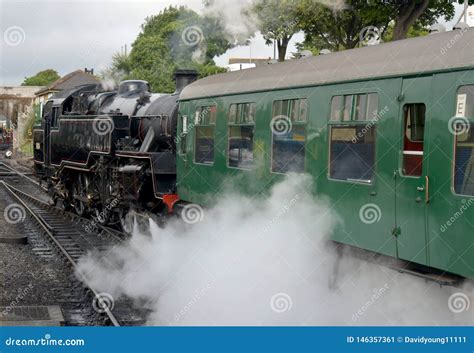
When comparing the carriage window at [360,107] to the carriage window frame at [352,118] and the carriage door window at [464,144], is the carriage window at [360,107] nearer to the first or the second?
the carriage window frame at [352,118]

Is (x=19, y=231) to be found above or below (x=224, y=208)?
below

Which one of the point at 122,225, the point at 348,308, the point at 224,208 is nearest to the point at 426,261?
the point at 348,308

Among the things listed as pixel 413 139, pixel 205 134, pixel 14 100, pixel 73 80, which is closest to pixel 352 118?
pixel 413 139

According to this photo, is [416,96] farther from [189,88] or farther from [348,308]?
[189,88]

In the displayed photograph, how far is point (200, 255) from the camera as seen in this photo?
9.90m

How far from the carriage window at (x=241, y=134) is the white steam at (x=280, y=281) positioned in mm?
477

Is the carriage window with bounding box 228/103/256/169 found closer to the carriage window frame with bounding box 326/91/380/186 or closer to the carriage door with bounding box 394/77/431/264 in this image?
the carriage window frame with bounding box 326/91/380/186

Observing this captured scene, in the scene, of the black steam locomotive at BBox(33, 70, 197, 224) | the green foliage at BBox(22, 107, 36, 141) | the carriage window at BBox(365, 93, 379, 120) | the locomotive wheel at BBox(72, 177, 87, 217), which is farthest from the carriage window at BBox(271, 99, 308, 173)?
the green foliage at BBox(22, 107, 36, 141)

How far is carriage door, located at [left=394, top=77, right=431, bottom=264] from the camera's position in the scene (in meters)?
6.11

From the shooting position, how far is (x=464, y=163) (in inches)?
224

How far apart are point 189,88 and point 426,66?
237 inches

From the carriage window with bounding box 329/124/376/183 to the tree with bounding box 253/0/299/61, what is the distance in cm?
1180

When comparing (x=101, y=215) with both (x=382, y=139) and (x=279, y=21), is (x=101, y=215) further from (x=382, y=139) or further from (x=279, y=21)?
(x=382, y=139)

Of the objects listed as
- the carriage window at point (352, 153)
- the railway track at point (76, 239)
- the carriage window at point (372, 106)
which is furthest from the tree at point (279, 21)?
the carriage window at point (372, 106)
